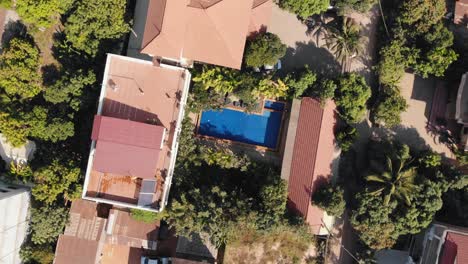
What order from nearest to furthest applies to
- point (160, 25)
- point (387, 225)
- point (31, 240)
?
point (160, 25) < point (387, 225) < point (31, 240)

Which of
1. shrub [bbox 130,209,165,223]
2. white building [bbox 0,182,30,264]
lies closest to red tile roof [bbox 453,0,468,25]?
shrub [bbox 130,209,165,223]

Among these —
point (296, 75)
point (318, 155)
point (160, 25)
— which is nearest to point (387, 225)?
point (318, 155)

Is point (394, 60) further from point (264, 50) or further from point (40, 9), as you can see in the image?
point (40, 9)

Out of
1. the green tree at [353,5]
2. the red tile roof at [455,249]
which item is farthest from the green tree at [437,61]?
the red tile roof at [455,249]

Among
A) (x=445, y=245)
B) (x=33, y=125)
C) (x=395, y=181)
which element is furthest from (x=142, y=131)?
(x=445, y=245)

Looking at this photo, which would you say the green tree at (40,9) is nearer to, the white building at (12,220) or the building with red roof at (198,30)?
the building with red roof at (198,30)

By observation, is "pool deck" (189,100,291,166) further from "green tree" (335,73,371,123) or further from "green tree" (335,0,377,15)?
"green tree" (335,0,377,15)

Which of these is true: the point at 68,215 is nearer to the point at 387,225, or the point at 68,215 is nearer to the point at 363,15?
the point at 387,225
